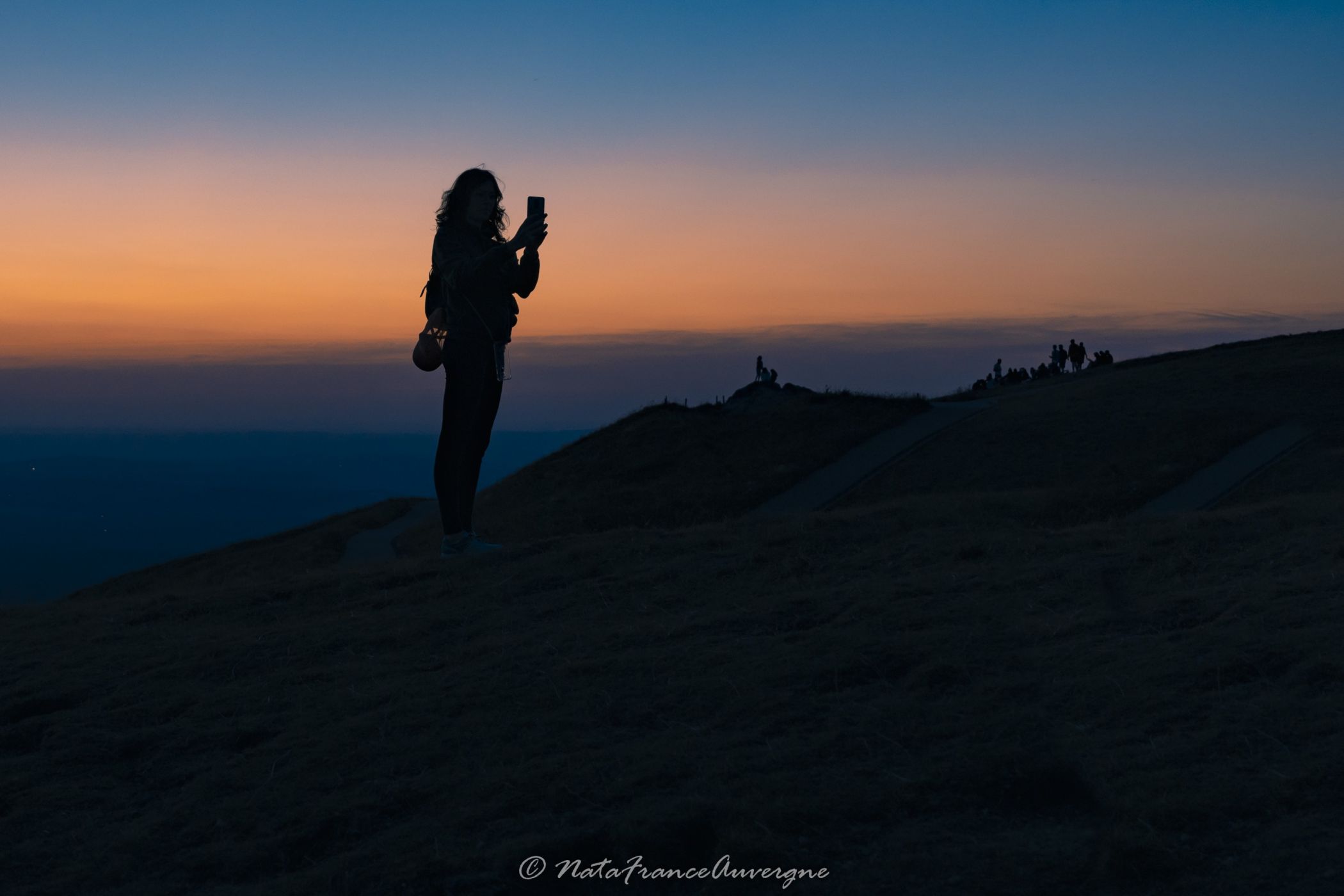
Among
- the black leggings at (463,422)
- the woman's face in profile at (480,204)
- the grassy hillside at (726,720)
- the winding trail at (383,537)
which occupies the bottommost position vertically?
the winding trail at (383,537)

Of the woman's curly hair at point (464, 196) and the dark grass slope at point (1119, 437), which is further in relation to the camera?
the dark grass slope at point (1119, 437)

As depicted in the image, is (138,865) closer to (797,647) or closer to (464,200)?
(797,647)

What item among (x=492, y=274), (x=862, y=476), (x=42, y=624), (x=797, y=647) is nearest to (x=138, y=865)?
(x=797, y=647)

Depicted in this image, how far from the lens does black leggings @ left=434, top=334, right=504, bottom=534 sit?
11.1 m

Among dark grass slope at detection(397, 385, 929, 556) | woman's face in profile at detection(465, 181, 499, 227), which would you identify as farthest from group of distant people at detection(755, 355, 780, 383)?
woman's face in profile at detection(465, 181, 499, 227)

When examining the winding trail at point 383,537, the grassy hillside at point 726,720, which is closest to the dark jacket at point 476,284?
Answer: the grassy hillside at point 726,720

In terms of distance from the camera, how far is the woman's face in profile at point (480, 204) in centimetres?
1091

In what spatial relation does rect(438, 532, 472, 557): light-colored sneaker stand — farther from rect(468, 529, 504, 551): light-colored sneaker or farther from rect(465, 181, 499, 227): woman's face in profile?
rect(465, 181, 499, 227): woman's face in profile

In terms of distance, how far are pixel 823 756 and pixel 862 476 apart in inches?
512

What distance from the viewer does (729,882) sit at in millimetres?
4250

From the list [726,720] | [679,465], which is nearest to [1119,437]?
[679,465]

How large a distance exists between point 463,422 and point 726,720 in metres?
6.07

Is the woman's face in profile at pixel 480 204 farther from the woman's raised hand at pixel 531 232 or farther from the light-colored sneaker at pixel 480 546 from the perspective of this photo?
the light-colored sneaker at pixel 480 546

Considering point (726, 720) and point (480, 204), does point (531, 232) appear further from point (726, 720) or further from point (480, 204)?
point (726, 720)
